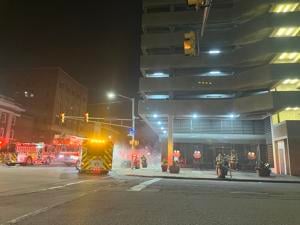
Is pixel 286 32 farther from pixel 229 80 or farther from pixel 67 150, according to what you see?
pixel 67 150

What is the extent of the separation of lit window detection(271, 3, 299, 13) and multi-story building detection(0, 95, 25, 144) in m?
50.0

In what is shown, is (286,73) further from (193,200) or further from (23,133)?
(23,133)

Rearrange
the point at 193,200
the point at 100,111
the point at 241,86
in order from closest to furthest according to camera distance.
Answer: the point at 193,200 < the point at 241,86 < the point at 100,111

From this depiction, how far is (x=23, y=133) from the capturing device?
73312mm

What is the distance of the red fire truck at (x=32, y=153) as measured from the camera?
37.0 metres

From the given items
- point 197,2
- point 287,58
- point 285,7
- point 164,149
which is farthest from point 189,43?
point 164,149

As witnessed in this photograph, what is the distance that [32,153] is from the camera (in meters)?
37.7

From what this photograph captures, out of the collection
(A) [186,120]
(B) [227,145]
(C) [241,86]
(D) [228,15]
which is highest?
(D) [228,15]

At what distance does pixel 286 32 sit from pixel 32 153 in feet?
108

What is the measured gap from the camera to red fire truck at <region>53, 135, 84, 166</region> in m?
37.1

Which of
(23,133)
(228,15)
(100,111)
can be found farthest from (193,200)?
(100,111)

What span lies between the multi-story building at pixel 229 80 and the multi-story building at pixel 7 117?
1269 inches

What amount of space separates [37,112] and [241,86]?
5632 cm

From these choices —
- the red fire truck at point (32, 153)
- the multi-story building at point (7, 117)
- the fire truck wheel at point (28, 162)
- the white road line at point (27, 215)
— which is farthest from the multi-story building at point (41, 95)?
the white road line at point (27, 215)
